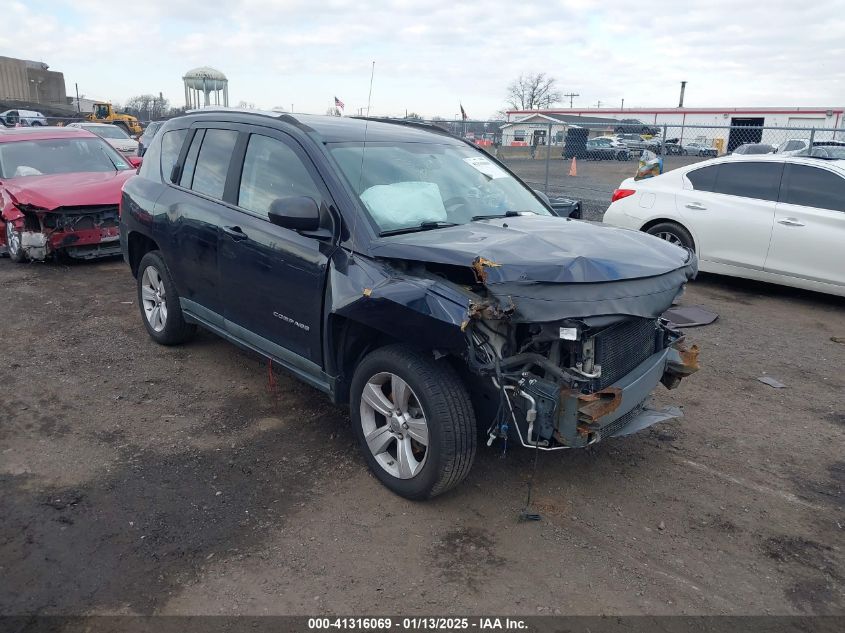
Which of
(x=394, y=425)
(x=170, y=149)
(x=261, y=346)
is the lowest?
(x=394, y=425)

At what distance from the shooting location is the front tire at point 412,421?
127 inches

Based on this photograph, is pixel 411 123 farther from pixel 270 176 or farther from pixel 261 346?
pixel 261 346

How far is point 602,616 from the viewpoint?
2746mm

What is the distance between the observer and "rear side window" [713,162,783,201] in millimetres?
7703

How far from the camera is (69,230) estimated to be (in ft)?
28.0

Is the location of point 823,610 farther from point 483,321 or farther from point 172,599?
point 172,599

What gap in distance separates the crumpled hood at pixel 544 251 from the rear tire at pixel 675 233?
4.66 m

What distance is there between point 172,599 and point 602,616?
1.81m

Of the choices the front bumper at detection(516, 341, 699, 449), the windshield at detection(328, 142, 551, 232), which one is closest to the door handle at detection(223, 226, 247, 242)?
the windshield at detection(328, 142, 551, 232)

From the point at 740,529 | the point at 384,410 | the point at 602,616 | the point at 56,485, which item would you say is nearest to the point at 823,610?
the point at 740,529

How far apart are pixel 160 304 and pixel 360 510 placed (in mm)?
3134

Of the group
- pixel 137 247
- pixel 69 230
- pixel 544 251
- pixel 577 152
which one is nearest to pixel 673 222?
pixel 544 251

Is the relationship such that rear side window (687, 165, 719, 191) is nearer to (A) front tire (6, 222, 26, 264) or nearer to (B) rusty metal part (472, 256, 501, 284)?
(B) rusty metal part (472, 256, 501, 284)

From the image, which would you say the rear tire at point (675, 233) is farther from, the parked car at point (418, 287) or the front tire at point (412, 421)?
Result: the front tire at point (412, 421)
